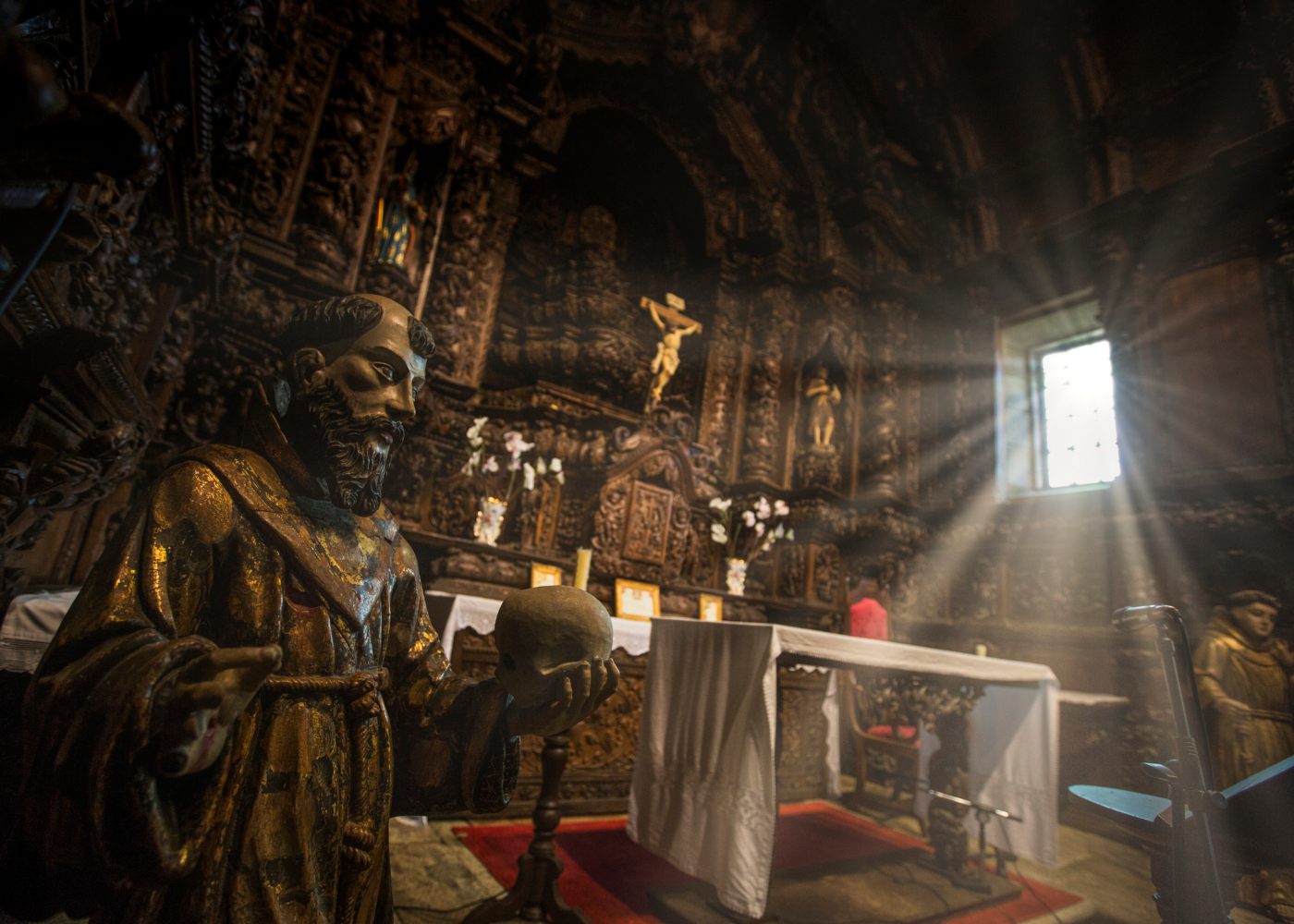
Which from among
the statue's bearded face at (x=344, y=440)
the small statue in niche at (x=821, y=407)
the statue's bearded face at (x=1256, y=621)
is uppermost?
the small statue in niche at (x=821, y=407)

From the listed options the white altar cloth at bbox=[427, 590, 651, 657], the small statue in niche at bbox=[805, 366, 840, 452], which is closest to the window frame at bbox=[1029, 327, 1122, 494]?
the small statue in niche at bbox=[805, 366, 840, 452]

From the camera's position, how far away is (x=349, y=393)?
114 cm

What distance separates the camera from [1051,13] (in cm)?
814

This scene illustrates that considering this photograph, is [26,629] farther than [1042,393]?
No

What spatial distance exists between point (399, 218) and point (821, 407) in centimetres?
521

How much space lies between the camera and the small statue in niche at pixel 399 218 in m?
5.21

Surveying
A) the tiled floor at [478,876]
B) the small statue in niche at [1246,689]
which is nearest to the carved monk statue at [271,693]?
the tiled floor at [478,876]

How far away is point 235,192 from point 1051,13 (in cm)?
1013

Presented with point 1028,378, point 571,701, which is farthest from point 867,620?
point 1028,378

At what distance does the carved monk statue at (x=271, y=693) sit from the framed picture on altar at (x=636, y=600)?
3.65m

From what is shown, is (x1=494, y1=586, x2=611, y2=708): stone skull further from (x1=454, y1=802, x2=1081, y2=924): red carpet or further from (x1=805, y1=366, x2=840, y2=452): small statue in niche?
(x1=805, y1=366, x2=840, y2=452): small statue in niche

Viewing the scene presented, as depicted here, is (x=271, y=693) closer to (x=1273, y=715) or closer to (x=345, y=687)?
(x=345, y=687)

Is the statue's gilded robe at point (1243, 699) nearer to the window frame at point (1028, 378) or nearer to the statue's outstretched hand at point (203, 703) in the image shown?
the window frame at point (1028, 378)

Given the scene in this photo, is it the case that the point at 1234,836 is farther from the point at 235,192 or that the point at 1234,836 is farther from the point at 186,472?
the point at 235,192
